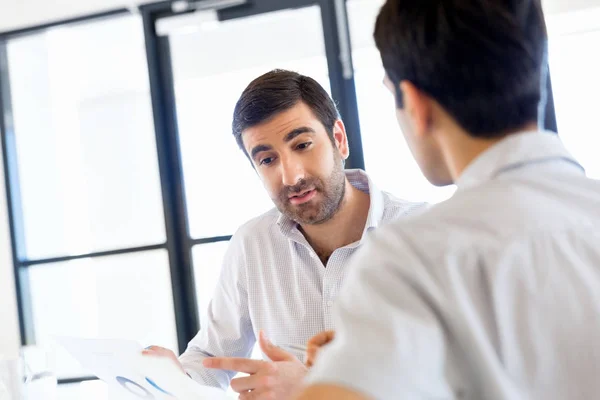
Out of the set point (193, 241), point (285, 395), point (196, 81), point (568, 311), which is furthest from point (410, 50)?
point (196, 81)

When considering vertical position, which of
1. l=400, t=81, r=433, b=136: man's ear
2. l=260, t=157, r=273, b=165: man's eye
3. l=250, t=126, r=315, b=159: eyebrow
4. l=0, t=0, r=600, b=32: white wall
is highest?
l=0, t=0, r=600, b=32: white wall

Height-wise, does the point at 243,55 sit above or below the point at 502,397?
above

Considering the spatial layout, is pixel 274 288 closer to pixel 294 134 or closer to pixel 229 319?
pixel 229 319

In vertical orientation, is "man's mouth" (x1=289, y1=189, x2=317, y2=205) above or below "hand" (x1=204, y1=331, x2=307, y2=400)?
above

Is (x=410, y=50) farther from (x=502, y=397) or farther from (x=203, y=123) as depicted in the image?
(x=203, y=123)

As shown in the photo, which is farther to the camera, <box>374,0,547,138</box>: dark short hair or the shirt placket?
the shirt placket

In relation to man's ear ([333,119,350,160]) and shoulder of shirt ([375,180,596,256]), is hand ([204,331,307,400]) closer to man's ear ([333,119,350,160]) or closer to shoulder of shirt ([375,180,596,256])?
shoulder of shirt ([375,180,596,256])

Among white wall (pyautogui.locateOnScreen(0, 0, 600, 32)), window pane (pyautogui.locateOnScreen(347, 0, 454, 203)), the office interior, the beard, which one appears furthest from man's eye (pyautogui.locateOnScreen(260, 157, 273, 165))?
white wall (pyautogui.locateOnScreen(0, 0, 600, 32))

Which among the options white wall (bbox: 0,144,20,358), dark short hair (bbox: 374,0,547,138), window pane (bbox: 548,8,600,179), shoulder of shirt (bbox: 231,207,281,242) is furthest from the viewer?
white wall (bbox: 0,144,20,358)

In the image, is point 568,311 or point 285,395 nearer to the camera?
point 568,311

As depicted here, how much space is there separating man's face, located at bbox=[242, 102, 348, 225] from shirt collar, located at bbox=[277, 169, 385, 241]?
0.18 ft

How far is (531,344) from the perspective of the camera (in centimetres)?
60

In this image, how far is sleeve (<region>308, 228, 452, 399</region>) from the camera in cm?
58

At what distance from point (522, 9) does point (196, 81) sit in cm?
302
